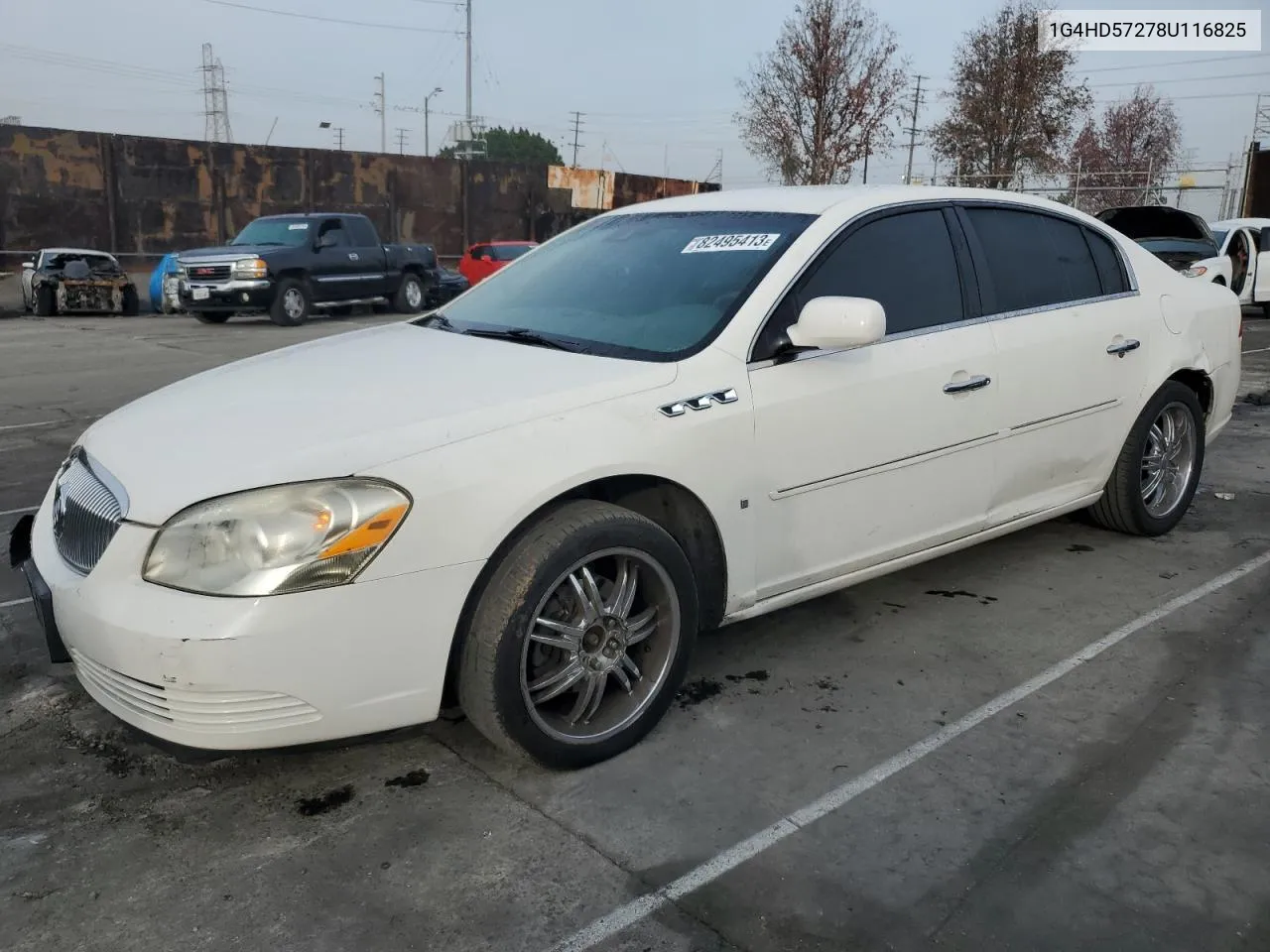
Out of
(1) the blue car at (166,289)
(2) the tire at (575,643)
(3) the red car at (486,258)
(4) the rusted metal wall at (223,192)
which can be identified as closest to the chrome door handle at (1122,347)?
(2) the tire at (575,643)

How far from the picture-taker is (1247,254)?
15703 millimetres

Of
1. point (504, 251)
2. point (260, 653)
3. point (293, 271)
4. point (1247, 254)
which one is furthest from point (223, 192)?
point (260, 653)

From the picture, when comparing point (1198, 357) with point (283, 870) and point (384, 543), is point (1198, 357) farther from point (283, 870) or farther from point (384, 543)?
point (283, 870)

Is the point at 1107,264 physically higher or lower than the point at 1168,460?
higher

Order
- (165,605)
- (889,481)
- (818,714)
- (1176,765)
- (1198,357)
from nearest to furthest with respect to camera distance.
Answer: (165,605)
(1176,765)
(818,714)
(889,481)
(1198,357)

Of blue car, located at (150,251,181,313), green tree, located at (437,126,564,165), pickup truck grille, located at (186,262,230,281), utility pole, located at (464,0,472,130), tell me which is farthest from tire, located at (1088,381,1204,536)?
green tree, located at (437,126,564,165)

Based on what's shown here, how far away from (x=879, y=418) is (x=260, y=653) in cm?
206

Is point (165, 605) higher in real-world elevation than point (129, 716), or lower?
higher

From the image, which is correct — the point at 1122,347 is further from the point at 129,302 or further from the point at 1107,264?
the point at 129,302

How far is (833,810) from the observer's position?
2732 mm

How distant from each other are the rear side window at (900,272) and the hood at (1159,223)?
480 inches

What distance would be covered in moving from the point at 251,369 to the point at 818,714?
2098mm

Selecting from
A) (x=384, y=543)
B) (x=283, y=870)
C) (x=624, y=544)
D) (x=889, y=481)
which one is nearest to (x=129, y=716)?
(x=283, y=870)

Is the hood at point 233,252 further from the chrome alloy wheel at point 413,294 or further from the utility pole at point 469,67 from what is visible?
the utility pole at point 469,67
